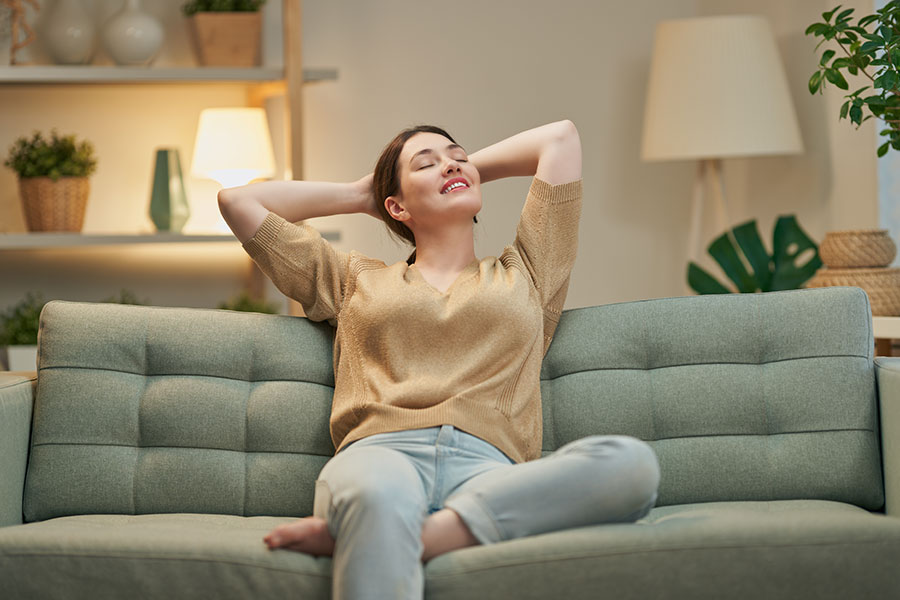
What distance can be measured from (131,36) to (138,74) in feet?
0.42

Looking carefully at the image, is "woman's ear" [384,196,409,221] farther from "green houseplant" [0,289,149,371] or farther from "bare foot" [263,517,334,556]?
"green houseplant" [0,289,149,371]

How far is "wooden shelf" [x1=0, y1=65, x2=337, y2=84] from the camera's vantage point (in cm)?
327


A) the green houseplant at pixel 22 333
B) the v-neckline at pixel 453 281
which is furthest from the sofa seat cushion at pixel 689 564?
the green houseplant at pixel 22 333

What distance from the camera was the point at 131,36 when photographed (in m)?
3.37

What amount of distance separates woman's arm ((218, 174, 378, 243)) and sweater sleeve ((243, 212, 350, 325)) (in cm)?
3

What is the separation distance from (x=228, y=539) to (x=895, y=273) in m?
1.67

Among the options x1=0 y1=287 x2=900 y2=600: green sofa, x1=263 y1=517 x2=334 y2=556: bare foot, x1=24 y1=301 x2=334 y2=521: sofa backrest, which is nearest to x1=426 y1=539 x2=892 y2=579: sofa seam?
x1=263 y1=517 x2=334 y2=556: bare foot

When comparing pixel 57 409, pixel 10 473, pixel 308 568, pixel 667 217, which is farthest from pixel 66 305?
pixel 667 217

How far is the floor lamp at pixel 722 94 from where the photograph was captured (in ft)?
11.1

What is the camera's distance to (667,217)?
411 cm

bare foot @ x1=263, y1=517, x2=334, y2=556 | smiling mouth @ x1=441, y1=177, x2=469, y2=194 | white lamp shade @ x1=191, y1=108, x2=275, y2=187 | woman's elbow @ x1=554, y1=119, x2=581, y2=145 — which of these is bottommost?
bare foot @ x1=263, y1=517, x2=334, y2=556

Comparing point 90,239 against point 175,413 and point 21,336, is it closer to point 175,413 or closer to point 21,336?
point 21,336

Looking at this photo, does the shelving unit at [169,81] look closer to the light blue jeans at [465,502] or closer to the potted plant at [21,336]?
the potted plant at [21,336]

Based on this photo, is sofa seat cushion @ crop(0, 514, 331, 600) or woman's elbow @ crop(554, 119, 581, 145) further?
woman's elbow @ crop(554, 119, 581, 145)
